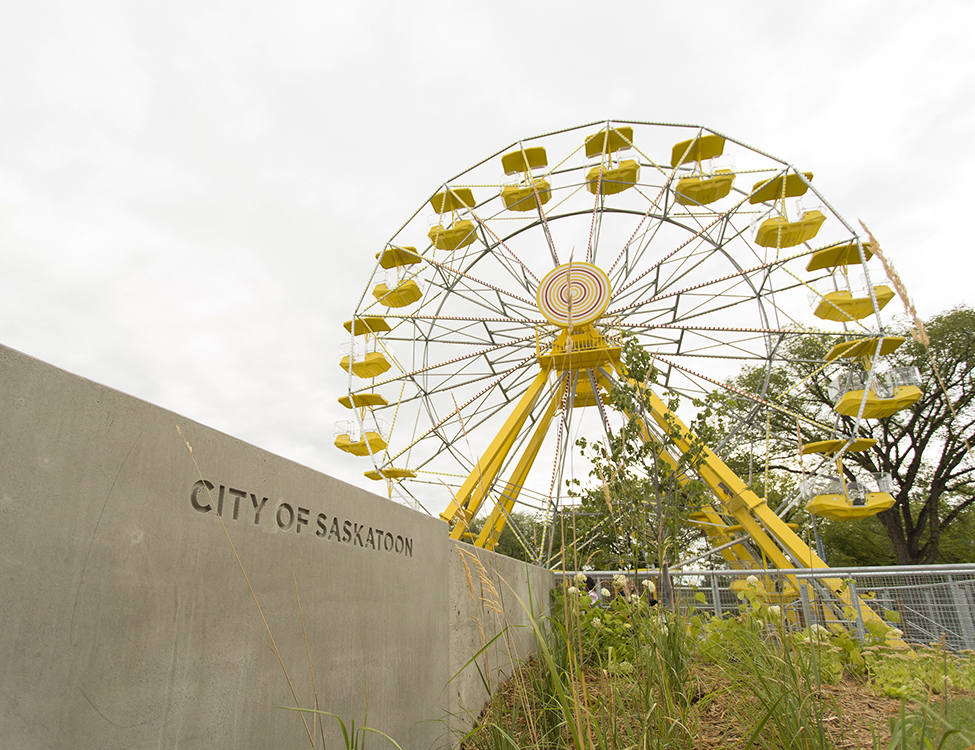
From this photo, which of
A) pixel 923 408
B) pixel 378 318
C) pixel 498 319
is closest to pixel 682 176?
pixel 498 319

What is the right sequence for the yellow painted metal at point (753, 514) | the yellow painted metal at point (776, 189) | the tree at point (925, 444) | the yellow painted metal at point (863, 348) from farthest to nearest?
the tree at point (925, 444) < the yellow painted metal at point (776, 189) < the yellow painted metal at point (863, 348) < the yellow painted metal at point (753, 514)

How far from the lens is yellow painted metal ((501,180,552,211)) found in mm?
17266

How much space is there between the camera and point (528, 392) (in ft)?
50.0

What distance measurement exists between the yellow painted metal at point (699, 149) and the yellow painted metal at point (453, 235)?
5823 mm

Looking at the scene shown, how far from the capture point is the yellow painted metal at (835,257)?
576 inches

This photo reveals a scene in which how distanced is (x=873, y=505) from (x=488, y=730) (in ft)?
42.3

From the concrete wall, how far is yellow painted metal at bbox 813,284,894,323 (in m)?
14.7

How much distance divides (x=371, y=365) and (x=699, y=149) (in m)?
10.3

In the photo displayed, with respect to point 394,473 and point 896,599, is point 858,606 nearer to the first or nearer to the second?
point 896,599

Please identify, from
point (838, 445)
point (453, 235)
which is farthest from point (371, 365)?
point (838, 445)

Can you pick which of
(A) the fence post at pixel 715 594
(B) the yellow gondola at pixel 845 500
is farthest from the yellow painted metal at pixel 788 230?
(A) the fence post at pixel 715 594

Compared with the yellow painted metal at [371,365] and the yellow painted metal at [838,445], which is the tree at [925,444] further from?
the yellow painted metal at [371,365]

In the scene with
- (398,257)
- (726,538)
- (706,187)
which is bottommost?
(726,538)

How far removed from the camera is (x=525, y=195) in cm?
1725
